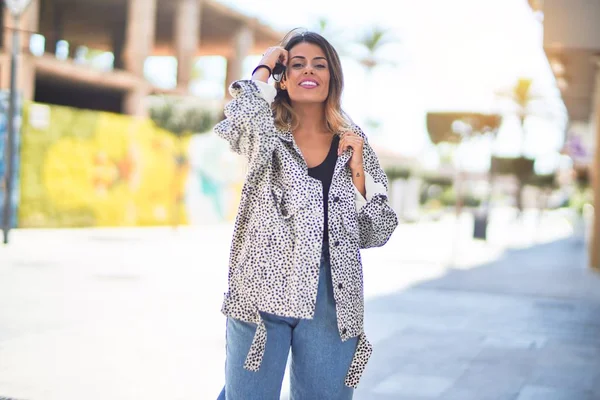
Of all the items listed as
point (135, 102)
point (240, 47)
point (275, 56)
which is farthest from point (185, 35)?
point (275, 56)

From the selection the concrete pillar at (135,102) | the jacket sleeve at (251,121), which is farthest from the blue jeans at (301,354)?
the concrete pillar at (135,102)

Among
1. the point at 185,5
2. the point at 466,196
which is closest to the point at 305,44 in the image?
the point at 185,5

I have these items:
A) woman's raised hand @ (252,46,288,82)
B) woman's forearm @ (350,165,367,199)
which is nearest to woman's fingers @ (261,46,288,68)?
woman's raised hand @ (252,46,288,82)

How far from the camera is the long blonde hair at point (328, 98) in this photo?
9.30ft

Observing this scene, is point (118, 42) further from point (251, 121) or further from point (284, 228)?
point (284, 228)

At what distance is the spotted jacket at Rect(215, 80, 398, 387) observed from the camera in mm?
2592

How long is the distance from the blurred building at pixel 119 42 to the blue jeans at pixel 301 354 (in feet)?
64.4

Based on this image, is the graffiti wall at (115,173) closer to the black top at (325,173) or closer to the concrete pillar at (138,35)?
the concrete pillar at (138,35)

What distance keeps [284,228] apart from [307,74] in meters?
0.58

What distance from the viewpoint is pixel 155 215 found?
23000 mm

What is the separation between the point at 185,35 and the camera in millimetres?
29781

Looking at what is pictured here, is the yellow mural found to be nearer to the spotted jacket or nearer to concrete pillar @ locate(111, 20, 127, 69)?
concrete pillar @ locate(111, 20, 127, 69)

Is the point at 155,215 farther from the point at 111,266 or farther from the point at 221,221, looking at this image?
the point at 111,266

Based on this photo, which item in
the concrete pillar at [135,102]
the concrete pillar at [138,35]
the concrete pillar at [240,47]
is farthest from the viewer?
the concrete pillar at [240,47]
